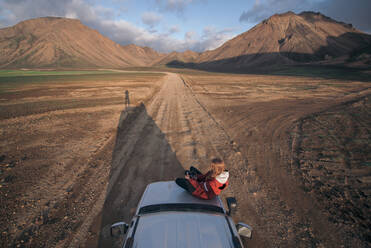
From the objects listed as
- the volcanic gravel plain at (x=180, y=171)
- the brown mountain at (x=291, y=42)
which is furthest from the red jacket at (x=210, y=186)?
the brown mountain at (x=291, y=42)

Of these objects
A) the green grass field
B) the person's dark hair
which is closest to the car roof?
the person's dark hair

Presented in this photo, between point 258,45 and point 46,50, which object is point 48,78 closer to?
point 258,45

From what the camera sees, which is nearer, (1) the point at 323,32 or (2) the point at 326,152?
(2) the point at 326,152

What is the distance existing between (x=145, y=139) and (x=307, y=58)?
13162 centimetres

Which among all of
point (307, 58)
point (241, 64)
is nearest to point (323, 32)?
point (307, 58)

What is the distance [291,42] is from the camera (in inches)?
4754

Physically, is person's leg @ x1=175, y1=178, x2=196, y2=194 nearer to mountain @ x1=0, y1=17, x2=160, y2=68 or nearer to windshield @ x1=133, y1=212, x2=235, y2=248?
windshield @ x1=133, y1=212, x2=235, y2=248

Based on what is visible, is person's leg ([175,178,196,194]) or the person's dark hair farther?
the person's dark hair

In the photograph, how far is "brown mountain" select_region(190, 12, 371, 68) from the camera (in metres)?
111

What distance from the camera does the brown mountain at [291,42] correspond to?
111 m

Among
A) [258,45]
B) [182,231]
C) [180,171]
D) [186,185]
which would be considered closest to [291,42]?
[258,45]

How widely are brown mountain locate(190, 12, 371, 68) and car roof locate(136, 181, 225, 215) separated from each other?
4907 inches

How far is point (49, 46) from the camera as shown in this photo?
17200 cm

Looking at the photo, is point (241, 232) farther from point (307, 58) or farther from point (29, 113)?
point (307, 58)
